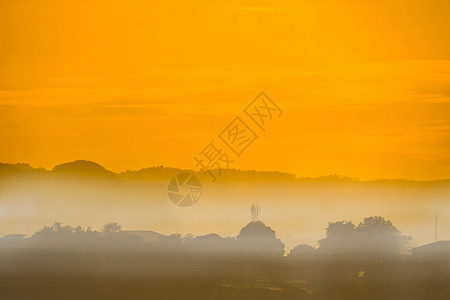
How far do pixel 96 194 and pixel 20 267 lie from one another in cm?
Answer: 171

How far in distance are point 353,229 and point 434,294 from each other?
5.18ft

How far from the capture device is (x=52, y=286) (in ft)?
28.5

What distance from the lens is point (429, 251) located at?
27.3ft

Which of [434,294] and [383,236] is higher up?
[383,236]

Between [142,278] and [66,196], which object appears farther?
[142,278]

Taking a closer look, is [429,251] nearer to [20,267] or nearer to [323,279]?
[323,279]

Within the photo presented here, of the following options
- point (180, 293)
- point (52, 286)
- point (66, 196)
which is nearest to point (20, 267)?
point (52, 286)

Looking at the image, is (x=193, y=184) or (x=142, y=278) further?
(x=142, y=278)

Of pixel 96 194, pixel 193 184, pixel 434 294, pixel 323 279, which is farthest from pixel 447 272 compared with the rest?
pixel 96 194

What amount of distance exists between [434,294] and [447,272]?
385 mm

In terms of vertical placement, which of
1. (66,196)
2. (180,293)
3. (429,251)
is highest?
(66,196)

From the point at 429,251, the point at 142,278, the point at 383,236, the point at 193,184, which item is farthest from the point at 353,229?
the point at 142,278

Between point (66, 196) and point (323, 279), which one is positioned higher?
point (66, 196)

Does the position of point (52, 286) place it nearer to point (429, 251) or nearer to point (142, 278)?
point (142, 278)
